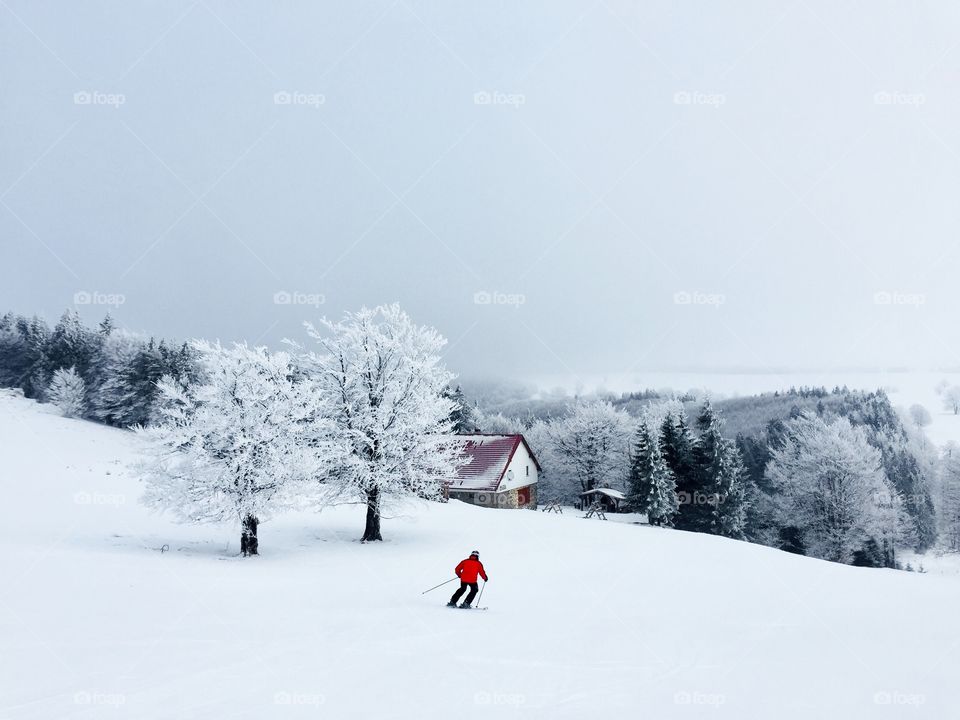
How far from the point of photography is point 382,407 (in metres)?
26.7

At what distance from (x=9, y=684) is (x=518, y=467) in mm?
45803

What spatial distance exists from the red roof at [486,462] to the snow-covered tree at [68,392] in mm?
50517

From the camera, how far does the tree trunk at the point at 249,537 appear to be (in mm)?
21953

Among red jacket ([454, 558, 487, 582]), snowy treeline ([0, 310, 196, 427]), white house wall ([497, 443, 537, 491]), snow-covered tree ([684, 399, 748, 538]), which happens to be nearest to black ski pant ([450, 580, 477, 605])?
red jacket ([454, 558, 487, 582])

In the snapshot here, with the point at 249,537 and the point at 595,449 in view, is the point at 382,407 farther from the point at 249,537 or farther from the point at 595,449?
the point at 595,449

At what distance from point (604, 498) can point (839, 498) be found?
92.4ft

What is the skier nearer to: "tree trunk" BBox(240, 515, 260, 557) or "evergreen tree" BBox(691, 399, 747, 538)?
"tree trunk" BBox(240, 515, 260, 557)

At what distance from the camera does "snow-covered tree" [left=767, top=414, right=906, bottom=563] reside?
168 feet

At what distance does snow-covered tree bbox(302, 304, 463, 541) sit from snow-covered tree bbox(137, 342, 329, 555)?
3.50m

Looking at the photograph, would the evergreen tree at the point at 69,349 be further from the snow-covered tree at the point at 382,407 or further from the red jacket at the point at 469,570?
the red jacket at the point at 469,570

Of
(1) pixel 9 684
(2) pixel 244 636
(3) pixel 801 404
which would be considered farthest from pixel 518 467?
(3) pixel 801 404

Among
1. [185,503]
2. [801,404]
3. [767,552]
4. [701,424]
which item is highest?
[801,404]

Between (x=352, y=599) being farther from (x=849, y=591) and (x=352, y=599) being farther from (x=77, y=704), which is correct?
(x=849, y=591)

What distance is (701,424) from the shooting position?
5359 cm
